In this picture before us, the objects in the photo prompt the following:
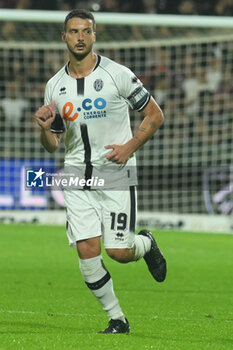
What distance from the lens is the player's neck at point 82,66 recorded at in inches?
252

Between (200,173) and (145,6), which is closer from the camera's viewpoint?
(200,173)

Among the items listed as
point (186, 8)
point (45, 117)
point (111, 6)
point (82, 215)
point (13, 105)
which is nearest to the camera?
point (45, 117)

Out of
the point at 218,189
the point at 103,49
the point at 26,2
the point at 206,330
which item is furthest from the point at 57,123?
the point at 26,2

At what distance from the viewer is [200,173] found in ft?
55.7

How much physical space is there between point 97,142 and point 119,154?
265mm

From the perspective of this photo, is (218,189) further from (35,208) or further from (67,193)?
(67,193)

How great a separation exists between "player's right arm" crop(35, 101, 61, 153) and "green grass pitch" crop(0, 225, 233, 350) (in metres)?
1.36

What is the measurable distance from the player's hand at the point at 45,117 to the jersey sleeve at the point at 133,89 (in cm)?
55

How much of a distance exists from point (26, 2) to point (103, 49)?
4478 mm

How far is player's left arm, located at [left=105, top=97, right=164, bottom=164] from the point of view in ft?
20.3

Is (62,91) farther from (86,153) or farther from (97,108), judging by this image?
(86,153)

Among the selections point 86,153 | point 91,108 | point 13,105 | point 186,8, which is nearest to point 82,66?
point 91,108

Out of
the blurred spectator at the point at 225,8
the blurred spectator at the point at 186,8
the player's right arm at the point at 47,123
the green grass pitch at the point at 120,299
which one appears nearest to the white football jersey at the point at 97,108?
the player's right arm at the point at 47,123

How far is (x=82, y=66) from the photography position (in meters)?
6.42
